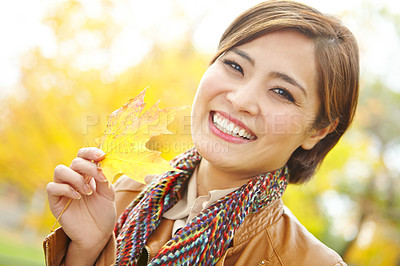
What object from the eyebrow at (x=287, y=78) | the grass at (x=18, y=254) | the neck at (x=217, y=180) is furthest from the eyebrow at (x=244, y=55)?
the grass at (x=18, y=254)

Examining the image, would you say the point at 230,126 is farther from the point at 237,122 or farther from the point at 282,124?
the point at 282,124

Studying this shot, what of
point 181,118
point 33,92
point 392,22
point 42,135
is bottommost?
point 181,118

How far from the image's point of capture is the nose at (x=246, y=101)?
157 cm

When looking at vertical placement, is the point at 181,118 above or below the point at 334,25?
above

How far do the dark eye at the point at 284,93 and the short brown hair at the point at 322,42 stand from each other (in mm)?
159

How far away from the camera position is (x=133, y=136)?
1434 mm

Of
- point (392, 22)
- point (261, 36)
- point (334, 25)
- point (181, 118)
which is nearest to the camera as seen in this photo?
point (261, 36)

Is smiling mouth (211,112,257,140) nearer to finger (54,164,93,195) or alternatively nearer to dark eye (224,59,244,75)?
dark eye (224,59,244,75)

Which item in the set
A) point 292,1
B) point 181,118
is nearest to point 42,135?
point 181,118

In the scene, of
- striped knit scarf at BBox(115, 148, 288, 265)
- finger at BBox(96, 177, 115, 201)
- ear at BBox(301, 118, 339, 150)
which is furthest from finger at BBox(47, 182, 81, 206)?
ear at BBox(301, 118, 339, 150)

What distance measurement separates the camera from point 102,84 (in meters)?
5.48

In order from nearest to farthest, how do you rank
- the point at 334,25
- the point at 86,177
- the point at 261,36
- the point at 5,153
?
1. the point at 86,177
2. the point at 261,36
3. the point at 334,25
4. the point at 5,153

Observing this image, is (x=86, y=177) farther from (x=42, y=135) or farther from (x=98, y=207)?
(x=42, y=135)

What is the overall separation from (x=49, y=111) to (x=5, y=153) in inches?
62.9
